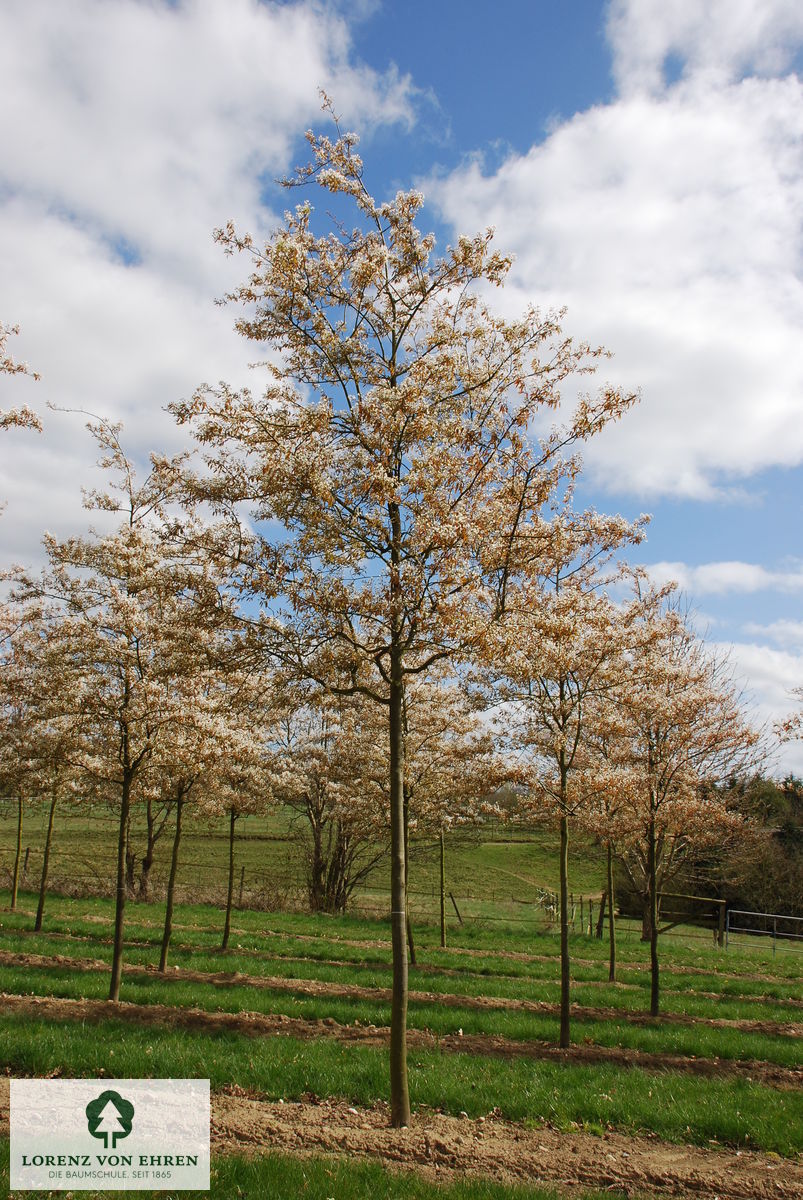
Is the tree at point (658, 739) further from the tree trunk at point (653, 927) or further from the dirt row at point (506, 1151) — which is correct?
the dirt row at point (506, 1151)

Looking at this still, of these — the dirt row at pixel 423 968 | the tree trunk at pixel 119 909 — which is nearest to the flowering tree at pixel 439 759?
the dirt row at pixel 423 968

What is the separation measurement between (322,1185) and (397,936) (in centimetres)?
207

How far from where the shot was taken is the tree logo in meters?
5.85

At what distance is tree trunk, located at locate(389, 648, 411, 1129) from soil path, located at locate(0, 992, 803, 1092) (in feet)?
11.1

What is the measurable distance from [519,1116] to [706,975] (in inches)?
597

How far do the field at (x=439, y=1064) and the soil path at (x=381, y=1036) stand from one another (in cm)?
5

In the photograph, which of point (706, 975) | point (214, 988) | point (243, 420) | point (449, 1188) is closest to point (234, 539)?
point (243, 420)

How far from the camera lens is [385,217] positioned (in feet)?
26.6

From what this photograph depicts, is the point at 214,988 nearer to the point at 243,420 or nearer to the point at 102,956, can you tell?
the point at 102,956

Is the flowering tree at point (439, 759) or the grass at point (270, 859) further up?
the flowering tree at point (439, 759)

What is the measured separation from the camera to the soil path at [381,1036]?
32.1 ft

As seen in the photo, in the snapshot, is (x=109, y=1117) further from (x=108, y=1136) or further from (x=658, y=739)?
(x=658, y=739)

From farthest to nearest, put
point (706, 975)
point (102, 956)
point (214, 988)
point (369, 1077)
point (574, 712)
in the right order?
point (706, 975) → point (102, 956) → point (214, 988) → point (574, 712) → point (369, 1077)

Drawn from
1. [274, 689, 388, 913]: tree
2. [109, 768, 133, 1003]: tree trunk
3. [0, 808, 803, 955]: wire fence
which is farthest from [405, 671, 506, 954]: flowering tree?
[0, 808, 803, 955]: wire fence
